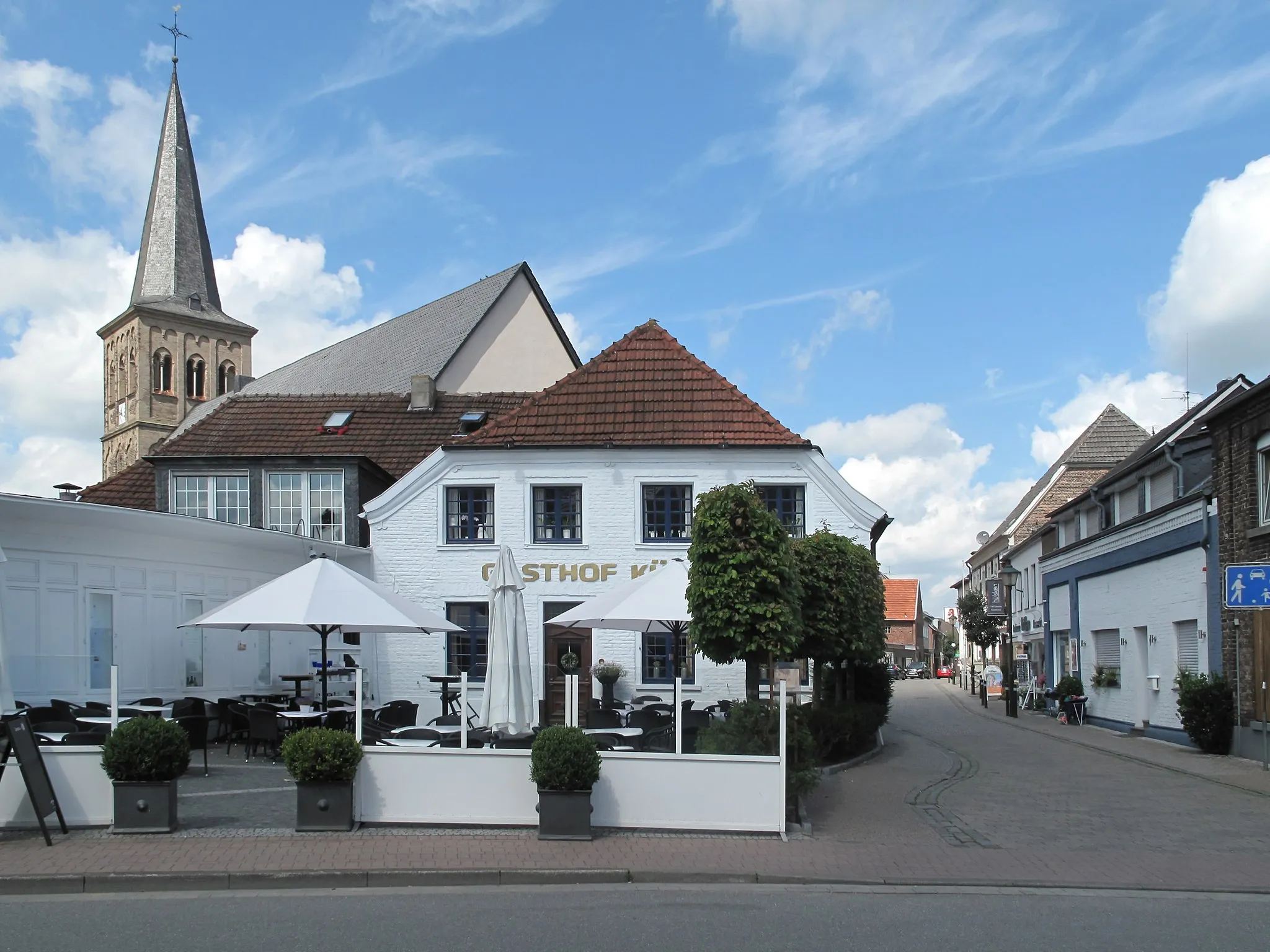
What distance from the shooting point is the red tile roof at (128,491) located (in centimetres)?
2797

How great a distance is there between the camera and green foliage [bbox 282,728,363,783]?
11.1 metres

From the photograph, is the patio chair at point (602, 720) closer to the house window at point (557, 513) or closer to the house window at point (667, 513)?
the house window at point (667, 513)

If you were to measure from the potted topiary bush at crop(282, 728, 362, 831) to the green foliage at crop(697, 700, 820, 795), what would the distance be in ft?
11.6

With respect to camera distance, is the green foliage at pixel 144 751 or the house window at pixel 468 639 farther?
the house window at pixel 468 639

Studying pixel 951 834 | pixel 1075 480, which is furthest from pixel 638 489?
pixel 1075 480

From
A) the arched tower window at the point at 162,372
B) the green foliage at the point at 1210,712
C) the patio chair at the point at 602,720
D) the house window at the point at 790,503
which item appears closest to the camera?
the patio chair at the point at 602,720

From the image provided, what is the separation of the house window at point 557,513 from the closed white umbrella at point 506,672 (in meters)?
9.67

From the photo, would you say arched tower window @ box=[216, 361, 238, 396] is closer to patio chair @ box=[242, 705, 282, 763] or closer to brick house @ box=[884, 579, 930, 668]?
brick house @ box=[884, 579, 930, 668]

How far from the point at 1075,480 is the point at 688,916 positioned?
164ft

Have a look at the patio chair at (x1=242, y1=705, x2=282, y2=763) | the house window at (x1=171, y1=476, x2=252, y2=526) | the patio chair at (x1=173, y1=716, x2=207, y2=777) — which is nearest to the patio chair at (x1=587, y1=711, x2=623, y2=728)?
the patio chair at (x1=242, y1=705, x2=282, y2=763)

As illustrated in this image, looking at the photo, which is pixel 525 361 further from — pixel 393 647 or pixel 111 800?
pixel 111 800

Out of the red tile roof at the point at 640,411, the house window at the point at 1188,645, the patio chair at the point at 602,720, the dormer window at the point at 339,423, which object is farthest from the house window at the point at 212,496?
the house window at the point at 1188,645

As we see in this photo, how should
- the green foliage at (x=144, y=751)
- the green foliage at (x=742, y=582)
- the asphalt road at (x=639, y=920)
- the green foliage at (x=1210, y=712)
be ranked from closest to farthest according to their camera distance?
the asphalt road at (x=639, y=920) < the green foliage at (x=144, y=751) < the green foliage at (x=742, y=582) < the green foliage at (x=1210, y=712)

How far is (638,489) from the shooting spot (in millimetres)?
24375
